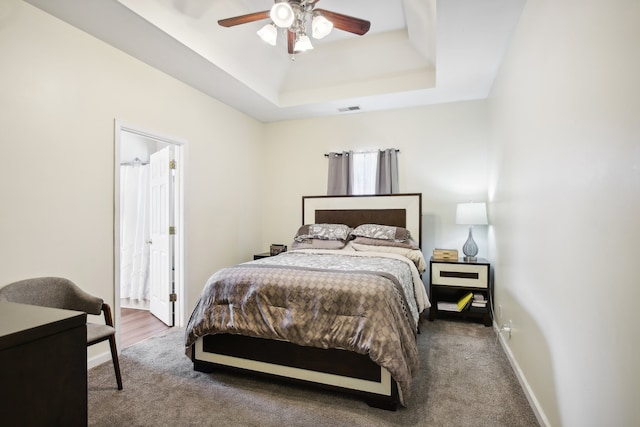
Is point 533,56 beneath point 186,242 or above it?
above

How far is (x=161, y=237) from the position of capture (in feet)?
12.1

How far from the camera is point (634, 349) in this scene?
3.12 feet

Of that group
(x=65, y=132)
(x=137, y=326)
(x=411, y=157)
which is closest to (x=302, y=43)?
(x=65, y=132)

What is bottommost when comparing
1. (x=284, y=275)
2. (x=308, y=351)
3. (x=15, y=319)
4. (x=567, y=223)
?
(x=308, y=351)

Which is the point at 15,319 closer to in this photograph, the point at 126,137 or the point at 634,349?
the point at 634,349

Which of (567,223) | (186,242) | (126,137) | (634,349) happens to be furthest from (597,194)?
(126,137)

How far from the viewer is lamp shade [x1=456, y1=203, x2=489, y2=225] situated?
361 centimetres

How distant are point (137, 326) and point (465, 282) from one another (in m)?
3.62

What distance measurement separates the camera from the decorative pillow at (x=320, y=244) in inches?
148

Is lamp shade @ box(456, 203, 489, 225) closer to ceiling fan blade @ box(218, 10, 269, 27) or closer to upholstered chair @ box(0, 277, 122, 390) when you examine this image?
ceiling fan blade @ box(218, 10, 269, 27)

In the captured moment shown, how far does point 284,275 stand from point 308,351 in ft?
1.73

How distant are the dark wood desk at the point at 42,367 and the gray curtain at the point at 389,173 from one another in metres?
3.81

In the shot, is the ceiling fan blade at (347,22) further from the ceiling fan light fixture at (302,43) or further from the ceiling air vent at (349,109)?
the ceiling air vent at (349,109)

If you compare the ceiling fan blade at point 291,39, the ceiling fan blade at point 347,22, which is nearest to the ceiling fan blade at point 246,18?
the ceiling fan blade at point 291,39
